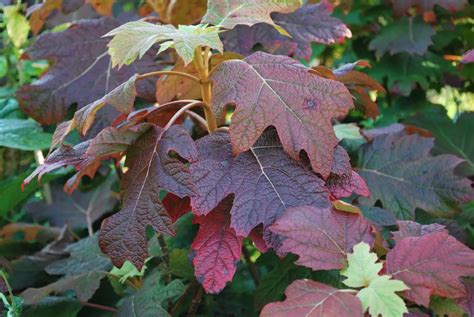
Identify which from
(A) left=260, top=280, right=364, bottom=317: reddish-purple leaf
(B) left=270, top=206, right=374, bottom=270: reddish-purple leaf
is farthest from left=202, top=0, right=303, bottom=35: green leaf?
(A) left=260, top=280, right=364, bottom=317: reddish-purple leaf

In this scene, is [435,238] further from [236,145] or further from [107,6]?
[107,6]

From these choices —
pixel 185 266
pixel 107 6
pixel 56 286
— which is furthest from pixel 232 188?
pixel 107 6

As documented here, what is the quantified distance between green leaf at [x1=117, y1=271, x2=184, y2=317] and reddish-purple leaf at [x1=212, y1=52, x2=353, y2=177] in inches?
13.6

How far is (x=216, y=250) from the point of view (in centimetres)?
97

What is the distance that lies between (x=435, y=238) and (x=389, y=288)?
10cm

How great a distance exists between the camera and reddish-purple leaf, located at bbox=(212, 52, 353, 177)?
3.11 feet

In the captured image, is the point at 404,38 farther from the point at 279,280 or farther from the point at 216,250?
the point at 216,250

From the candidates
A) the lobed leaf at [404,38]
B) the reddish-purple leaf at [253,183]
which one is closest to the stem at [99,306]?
the reddish-purple leaf at [253,183]

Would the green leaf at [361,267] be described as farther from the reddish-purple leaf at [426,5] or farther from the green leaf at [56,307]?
the reddish-purple leaf at [426,5]

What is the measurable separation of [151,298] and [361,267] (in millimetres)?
455

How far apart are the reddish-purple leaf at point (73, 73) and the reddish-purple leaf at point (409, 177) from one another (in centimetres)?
52

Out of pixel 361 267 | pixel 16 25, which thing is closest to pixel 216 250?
pixel 361 267

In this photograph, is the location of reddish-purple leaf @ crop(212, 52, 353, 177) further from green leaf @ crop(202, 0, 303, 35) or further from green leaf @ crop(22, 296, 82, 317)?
green leaf @ crop(22, 296, 82, 317)

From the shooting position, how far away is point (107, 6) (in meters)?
1.73
